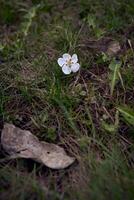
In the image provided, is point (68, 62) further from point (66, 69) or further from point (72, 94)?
point (72, 94)

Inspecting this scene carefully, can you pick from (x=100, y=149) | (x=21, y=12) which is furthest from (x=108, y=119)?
(x=21, y=12)

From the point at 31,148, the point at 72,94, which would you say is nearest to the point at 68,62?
the point at 72,94

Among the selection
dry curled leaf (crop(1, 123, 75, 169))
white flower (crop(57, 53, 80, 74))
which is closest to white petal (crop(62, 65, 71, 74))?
white flower (crop(57, 53, 80, 74))

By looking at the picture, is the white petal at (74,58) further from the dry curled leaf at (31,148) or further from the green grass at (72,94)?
the dry curled leaf at (31,148)

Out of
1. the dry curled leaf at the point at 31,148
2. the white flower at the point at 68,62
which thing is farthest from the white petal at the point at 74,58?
the dry curled leaf at the point at 31,148

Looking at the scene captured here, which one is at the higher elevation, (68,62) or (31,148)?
(68,62)

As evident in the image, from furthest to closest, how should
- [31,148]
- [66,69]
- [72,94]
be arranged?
1. [66,69]
2. [72,94]
3. [31,148]

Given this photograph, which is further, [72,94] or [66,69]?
[66,69]

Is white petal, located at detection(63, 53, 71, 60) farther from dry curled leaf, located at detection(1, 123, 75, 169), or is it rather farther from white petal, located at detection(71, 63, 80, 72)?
A: dry curled leaf, located at detection(1, 123, 75, 169)
